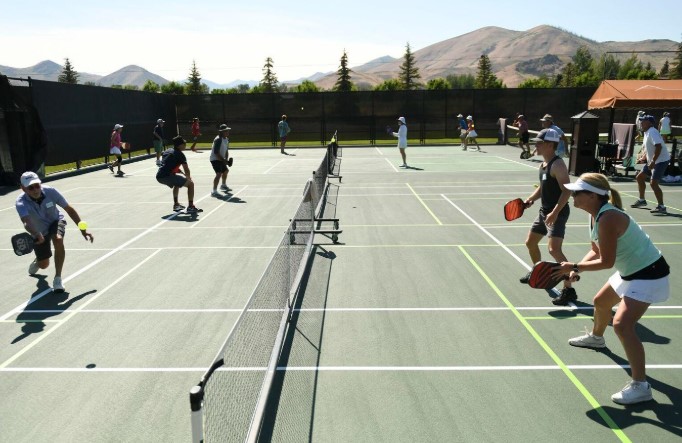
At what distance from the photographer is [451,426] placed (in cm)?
462

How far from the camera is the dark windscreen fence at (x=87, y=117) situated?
22234 mm

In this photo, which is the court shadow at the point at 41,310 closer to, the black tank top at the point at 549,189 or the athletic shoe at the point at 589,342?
the athletic shoe at the point at 589,342

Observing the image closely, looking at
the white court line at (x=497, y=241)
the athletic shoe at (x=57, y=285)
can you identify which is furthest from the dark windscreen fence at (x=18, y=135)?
the white court line at (x=497, y=241)

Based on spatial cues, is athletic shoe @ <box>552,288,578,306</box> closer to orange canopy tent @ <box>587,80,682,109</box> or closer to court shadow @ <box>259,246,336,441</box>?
court shadow @ <box>259,246,336,441</box>

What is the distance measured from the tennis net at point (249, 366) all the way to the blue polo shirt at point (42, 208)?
3.75 metres

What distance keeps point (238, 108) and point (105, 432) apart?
36025 mm

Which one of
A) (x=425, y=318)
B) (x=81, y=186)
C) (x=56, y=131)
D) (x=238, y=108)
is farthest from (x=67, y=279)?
(x=238, y=108)

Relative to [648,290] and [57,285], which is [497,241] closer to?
[648,290]

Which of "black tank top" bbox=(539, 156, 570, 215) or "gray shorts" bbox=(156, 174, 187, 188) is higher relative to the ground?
"black tank top" bbox=(539, 156, 570, 215)

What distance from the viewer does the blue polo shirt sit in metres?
7.84

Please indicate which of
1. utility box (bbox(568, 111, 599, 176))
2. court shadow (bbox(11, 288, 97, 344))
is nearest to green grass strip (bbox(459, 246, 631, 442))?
court shadow (bbox(11, 288, 97, 344))

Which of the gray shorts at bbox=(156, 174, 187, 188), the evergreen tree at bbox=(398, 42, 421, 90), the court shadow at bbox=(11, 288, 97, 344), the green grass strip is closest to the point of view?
the green grass strip

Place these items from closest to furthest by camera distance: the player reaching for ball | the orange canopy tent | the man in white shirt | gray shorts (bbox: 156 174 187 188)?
the player reaching for ball, the man in white shirt, gray shorts (bbox: 156 174 187 188), the orange canopy tent

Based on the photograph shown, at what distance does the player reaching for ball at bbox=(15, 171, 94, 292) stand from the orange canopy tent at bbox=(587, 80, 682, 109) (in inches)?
827
